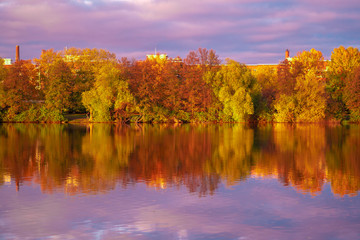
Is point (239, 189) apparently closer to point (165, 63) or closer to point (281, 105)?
point (281, 105)

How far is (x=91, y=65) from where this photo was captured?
71562mm

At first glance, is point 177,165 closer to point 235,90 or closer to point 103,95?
point 103,95

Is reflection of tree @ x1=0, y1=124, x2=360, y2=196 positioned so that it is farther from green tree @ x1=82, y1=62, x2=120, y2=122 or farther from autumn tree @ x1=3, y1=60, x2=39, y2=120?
autumn tree @ x1=3, y1=60, x2=39, y2=120

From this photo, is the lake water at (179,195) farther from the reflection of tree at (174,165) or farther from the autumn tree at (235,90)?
the autumn tree at (235,90)

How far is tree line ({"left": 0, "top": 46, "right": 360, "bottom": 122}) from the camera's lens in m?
61.6

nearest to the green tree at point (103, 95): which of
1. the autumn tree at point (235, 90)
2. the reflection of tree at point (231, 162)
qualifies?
the autumn tree at point (235, 90)

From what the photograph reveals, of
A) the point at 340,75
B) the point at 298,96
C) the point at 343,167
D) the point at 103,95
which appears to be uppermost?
the point at 340,75

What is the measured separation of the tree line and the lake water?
36.5m

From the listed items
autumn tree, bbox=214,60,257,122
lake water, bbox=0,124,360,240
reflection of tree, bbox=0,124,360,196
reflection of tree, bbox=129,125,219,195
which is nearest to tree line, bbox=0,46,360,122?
autumn tree, bbox=214,60,257,122

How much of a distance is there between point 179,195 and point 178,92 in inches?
2024

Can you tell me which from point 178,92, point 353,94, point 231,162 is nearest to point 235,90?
point 178,92

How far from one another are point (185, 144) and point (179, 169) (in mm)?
11020

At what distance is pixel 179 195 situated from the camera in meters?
14.3

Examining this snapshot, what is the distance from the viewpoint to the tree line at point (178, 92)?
61562 millimetres
